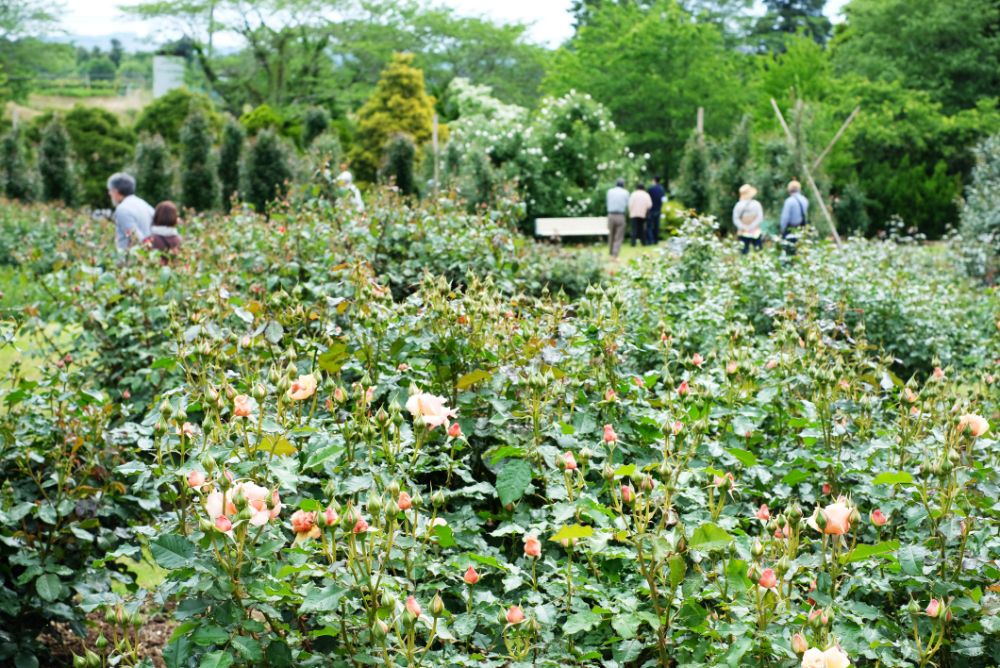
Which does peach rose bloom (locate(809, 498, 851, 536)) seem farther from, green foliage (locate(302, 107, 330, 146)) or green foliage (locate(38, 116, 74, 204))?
green foliage (locate(302, 107, 330, 146))

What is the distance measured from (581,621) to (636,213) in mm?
13939

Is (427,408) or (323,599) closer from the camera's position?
(323,599)

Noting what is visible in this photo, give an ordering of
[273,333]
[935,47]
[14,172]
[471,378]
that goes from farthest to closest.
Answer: [935,47]
[14,172]
[273,333]
[471,378]

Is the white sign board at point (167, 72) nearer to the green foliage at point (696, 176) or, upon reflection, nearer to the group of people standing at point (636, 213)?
the green foliage at point (696, 176)

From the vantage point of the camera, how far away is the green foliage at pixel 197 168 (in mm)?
16766

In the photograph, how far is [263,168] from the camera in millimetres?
16578

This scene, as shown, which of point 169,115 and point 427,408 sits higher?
point 169,115

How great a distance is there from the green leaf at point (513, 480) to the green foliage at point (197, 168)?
52.0ft

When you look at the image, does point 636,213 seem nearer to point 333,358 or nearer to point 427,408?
point 333,358

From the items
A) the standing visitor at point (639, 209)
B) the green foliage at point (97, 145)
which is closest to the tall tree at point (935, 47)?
the standing visitor at point (639, 209)

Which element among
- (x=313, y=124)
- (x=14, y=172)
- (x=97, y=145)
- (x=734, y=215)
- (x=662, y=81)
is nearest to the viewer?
(x=734, y=215)

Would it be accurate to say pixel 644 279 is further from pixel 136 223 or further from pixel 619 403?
pixel 136 223

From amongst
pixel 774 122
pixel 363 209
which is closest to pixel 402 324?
pixel 363 209

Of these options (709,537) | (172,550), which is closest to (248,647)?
(172,550)
